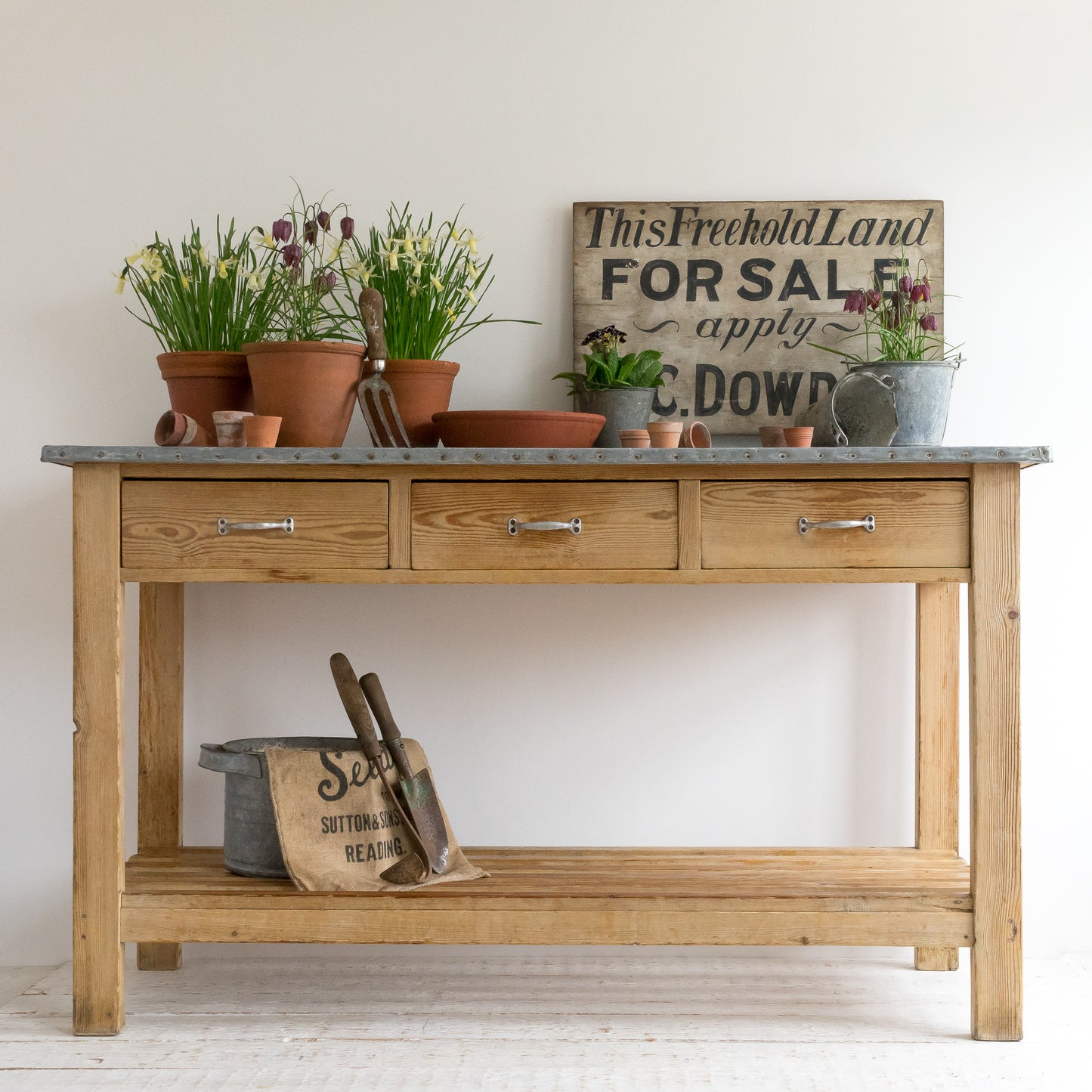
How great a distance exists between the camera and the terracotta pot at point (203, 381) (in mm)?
1956

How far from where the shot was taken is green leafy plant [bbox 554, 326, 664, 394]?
6.87 feet

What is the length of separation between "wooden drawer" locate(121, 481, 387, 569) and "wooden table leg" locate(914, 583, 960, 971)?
1098mm

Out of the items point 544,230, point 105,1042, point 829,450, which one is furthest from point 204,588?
point 829,450

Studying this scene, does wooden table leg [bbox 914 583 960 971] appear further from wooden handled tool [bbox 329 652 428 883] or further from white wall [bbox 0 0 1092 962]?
wooden handled tool [bbox 329 652 428 883]

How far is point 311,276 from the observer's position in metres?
2.21

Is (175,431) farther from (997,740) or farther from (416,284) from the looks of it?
(997,740)

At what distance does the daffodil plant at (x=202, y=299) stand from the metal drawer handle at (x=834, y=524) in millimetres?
1066

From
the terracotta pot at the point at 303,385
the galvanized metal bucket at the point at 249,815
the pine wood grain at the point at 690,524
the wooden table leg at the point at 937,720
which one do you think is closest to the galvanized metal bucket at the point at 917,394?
the wooden table leg at the point at 937,720

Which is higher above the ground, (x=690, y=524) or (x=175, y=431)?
(x=175, y=431)

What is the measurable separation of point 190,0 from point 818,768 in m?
2.06

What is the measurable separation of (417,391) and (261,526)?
0.41 metres

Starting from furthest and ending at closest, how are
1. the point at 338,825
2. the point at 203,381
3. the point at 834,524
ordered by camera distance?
the point at 203,381, the point at 338,825, the point at 834,524

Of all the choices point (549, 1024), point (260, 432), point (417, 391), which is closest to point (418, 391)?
point (417, 391)

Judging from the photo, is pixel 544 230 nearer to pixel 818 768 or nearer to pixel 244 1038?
pixel 818 768
